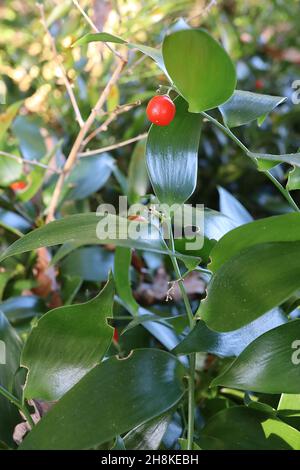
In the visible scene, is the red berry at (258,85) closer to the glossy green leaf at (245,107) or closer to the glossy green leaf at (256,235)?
the glossy green leaf at (245,107)

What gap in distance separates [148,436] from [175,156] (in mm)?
261

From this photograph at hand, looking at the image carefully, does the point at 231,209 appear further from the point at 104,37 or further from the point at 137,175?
the point at 104,37

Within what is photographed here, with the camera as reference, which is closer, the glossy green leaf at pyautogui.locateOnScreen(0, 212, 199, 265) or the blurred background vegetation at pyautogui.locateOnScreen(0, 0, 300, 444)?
the glossy green leaf at pyautogui.locateOnScreen(0, 212, 199, 265)

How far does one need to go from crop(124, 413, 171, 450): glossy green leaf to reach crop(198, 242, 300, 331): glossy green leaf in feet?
0.38

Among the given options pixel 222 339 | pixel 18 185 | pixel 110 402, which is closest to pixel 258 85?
pixel 18 185

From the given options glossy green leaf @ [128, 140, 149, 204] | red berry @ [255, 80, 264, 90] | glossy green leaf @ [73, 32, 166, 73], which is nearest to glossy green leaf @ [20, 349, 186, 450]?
glossy green leaf @ [73, 32, 166, 73]

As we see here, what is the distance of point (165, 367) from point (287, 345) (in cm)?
11

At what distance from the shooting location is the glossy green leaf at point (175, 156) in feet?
1.79

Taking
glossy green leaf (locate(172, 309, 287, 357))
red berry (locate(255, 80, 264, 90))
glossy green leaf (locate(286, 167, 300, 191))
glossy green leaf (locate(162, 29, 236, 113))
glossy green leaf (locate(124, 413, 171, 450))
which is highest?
glossy green leaf (locate(162, 29, 236, 113))

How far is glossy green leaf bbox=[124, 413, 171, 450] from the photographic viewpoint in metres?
0.50

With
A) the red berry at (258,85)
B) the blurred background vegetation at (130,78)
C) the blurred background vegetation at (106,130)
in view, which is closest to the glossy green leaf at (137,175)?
the blurred background vegetation at (106,130)

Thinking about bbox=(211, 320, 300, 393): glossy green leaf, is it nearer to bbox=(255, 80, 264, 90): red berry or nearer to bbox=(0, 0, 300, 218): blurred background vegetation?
bbox=(0, 0, 300, 218): blurred background vegetation

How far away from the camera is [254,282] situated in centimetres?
44

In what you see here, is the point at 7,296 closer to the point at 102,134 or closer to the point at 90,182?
the point at 90,182
